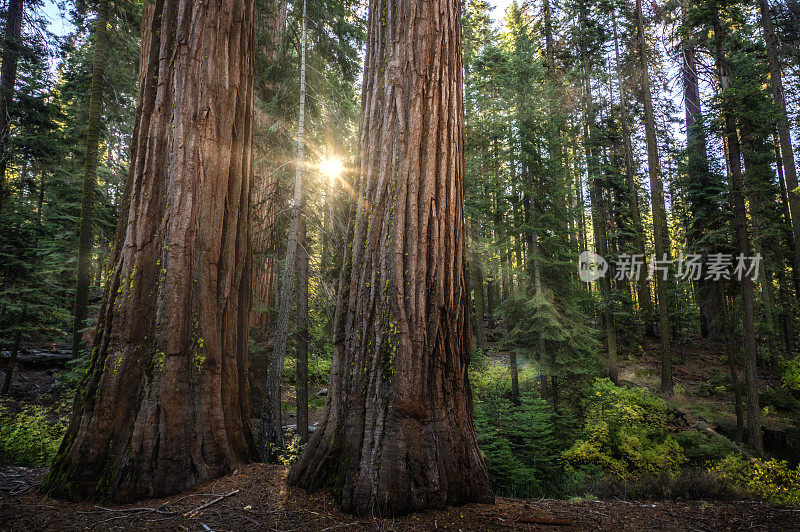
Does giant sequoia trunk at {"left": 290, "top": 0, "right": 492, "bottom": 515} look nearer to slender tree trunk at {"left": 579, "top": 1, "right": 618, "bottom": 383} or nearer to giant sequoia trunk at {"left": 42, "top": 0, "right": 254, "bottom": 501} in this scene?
giant sequoia trunk at {"left": 42, "top": 0, "right": 254, "bottom": 501}

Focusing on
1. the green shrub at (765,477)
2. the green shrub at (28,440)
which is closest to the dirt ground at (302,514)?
the green shrub at (28,440)

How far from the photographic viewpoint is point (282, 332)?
264 inches

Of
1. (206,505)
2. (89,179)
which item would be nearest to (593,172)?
(206,505)

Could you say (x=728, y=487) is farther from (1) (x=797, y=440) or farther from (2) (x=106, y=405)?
(1) (x=797, y=440)

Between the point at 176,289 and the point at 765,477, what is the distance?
997 centimetres

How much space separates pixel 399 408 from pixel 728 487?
12.2ft

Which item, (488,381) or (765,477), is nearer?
(765,477)

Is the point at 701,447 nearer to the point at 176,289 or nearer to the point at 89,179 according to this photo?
the point at 176,289

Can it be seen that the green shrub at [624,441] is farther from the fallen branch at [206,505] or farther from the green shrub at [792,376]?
the fallen branch at [206,505]

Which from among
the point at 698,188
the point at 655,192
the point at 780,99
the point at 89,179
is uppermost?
the point at 780,99

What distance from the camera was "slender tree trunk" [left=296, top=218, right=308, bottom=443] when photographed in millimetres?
7031

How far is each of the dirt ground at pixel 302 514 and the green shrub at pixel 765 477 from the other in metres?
3.78

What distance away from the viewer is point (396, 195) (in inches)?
106

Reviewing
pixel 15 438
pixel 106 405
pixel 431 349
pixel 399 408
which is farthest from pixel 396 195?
pixel 15 438
